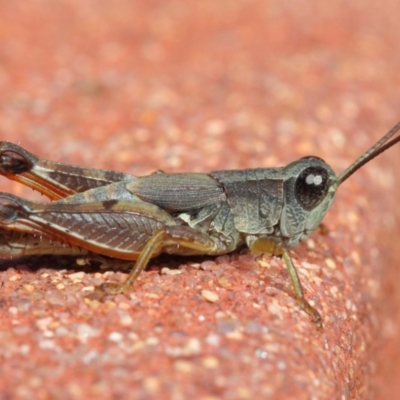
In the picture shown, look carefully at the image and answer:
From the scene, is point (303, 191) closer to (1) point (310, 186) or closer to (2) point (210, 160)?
(1) point (310, 186)

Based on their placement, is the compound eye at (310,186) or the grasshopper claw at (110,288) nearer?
the grasshopper claw at (110,288)

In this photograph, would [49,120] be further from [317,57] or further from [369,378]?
[369,378]

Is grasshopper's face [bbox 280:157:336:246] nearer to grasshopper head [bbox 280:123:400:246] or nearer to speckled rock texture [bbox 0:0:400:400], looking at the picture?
grasshopper head [bbox 280:123:400:246]

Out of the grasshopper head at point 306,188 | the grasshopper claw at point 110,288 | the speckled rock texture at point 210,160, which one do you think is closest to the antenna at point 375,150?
the grasshopper head at point 306,188

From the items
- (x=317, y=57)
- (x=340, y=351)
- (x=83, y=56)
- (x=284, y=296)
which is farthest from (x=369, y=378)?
(x=83, y=56)

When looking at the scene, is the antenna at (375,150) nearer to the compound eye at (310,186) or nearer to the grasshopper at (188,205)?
the grasshopper at (188,205)

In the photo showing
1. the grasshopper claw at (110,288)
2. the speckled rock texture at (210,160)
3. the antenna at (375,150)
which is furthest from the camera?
the antenna at (375,150)
